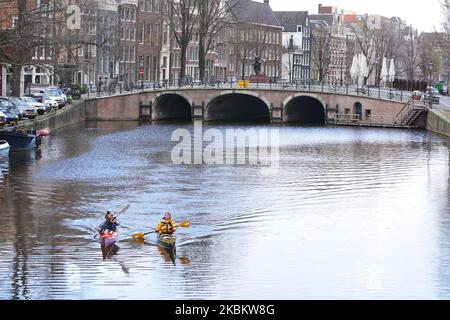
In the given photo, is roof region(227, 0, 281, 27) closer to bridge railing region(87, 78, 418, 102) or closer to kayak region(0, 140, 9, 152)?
bridge railing region(87, 78, 418, 102)

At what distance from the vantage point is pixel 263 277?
2575 cm

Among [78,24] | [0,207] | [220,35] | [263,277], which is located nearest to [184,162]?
[0,207]

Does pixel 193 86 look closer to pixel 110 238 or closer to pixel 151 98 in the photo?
pixel 151 98

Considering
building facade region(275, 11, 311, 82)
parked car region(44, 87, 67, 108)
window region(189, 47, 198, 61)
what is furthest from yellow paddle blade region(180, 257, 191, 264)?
building facade region(275, 11, 311, 82)

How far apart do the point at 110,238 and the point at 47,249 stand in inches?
69.2

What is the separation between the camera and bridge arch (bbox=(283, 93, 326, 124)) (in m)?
80.7

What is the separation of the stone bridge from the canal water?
71.8ft

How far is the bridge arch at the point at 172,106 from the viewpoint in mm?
79875

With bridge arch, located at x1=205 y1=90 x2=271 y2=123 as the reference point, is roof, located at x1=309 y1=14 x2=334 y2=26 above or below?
above

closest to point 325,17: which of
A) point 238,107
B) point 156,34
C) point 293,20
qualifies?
point 293,20

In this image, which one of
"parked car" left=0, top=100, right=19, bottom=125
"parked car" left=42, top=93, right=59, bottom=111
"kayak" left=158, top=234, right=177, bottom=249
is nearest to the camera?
"kayak" left=158, top=234, right=177, bottom=249

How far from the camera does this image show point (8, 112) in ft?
178

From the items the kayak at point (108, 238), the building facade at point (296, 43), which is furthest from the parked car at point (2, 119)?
the building facade at point (296, 43)

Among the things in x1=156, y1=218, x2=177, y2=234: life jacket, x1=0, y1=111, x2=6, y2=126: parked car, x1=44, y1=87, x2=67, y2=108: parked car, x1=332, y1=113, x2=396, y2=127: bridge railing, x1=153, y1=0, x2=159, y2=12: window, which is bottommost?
x1=156, y1=218, x2=177, y2=234: life jacket
